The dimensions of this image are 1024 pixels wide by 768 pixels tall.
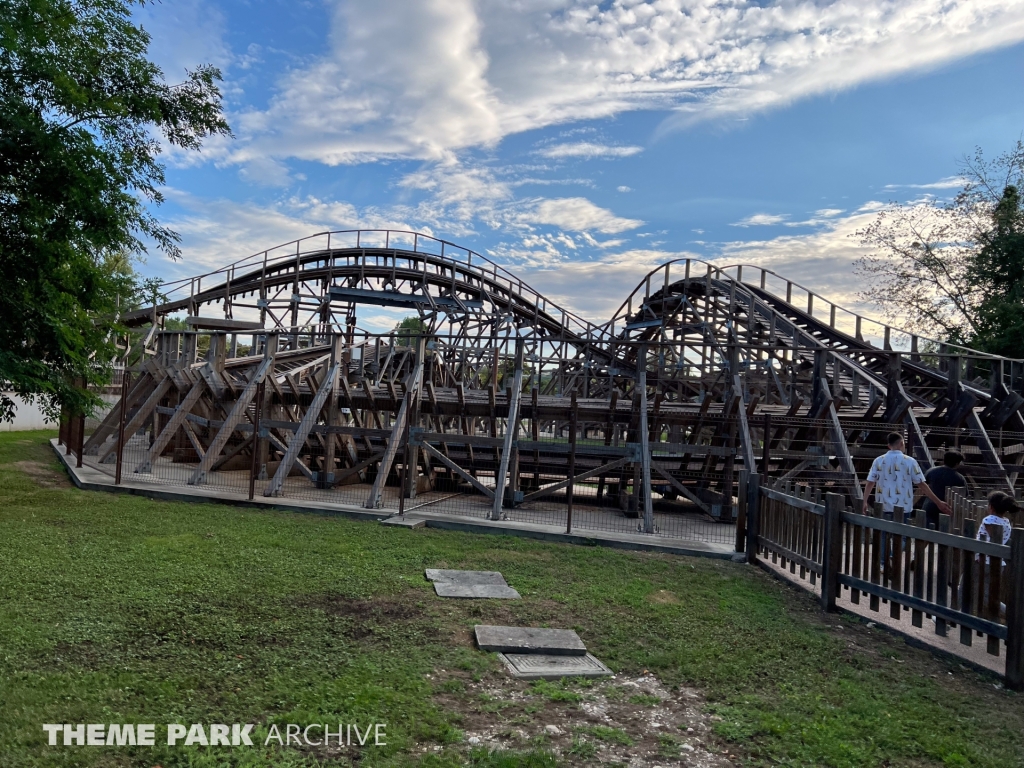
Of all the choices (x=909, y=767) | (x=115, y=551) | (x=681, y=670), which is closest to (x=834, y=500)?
(x=681, y=670)

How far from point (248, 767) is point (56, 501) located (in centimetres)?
919

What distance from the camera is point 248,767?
3.10 m

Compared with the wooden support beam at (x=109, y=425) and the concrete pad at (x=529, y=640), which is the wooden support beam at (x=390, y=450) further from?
the wooden support beam at (x=109, y=425)

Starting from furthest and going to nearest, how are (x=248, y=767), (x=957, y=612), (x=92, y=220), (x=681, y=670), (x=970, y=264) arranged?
1. (x=970, y=264)
2. (x=92, y=220)
3. (x=957, y=612)
4. (x=681, y=670)
5. (x=248, y=767)

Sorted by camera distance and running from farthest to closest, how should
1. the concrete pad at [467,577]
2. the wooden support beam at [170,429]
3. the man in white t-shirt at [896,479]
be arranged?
the wooden support beam at [170,429], the man in white t-shirt at [896,479], the concrete pad at [467,577]

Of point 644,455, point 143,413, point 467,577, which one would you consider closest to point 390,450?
point 644,455

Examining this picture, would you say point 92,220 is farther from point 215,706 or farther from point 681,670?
point 681,670

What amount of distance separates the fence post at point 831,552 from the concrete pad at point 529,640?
271cm

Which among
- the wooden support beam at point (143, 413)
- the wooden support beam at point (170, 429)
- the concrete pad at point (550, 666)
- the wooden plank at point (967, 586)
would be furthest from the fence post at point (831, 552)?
the wooden support beam at point (143, 413)

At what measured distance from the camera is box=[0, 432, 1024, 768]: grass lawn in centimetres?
352

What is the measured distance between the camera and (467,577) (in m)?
7.05

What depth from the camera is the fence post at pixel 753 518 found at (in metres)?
8.56

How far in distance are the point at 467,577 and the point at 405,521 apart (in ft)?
10.9

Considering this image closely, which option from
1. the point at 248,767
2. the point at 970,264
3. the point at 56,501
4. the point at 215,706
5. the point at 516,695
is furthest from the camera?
the point at 970,264
